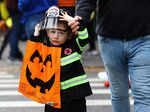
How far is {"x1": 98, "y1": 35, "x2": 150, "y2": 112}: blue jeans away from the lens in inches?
110

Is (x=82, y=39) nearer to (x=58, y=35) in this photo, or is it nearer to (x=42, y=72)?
(x=58, y=35)

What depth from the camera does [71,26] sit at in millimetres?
2781

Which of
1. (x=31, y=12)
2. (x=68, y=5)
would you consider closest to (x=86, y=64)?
(x=31, y=12)

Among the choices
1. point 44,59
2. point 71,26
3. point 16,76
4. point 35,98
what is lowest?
point 16,76

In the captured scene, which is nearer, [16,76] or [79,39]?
[79,39]

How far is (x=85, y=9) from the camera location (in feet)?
9.33

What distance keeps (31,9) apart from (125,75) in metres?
2.00

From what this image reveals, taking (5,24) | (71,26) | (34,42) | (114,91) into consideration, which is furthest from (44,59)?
(5,24)

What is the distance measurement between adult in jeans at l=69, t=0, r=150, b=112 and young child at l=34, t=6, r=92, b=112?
A: 0.17 m

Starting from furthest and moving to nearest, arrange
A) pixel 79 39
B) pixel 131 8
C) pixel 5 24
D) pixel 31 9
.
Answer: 1. pixel 5 24
2. pixel 31 9
3. pixel 79 39
4. pixel 131 8

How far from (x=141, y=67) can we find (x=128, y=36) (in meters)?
0.25

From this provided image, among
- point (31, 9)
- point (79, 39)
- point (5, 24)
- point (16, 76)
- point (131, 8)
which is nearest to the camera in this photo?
point (131, 8)

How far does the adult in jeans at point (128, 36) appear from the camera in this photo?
276 centimetres

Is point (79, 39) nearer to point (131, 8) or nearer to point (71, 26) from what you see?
point (71, 26)
